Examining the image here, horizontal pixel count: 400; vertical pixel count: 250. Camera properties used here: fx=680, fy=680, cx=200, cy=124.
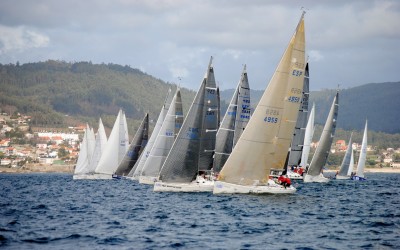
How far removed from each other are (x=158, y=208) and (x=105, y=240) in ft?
46.5

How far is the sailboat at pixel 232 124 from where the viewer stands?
198 ft

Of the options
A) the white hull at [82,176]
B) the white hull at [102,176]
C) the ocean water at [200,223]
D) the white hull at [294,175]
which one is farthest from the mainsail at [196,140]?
the white hull at [82,176]

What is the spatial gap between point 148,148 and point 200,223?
1759 inches

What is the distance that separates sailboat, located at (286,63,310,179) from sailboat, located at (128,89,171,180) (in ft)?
51.3

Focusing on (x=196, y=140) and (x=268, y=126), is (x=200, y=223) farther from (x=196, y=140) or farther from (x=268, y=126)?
(x=196, y=140)

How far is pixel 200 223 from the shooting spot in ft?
118

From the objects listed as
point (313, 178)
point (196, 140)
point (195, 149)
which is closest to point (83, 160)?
point (313, 178)

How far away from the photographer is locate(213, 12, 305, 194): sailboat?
48.7 metres

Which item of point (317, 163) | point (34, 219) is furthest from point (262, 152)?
point (317, 163)

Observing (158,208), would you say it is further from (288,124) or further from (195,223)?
(288,124)

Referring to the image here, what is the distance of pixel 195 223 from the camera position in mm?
35969

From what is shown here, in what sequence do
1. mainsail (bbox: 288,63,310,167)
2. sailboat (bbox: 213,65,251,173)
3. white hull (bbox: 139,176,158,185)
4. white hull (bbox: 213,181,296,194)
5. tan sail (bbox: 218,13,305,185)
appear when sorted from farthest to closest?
1. mainsail (bbox: 288,63,310,167)
2. white hull (bbox: 139,176,158,185)
3. sailboat (bbox: 213,65,251,173)
4. white hull (bbox: 213,181,296,194)
5. tan sail (bbox: 218,13,305,185)

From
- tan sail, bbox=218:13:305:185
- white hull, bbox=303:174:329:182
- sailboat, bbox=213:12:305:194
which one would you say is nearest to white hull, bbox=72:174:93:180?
white hull, bbox=303:174:329:182

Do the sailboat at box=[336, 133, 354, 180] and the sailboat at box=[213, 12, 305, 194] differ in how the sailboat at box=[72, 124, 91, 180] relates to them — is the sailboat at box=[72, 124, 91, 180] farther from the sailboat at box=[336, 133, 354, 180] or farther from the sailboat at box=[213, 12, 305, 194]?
the sailboat at box=[213, 12, 305, 194]
